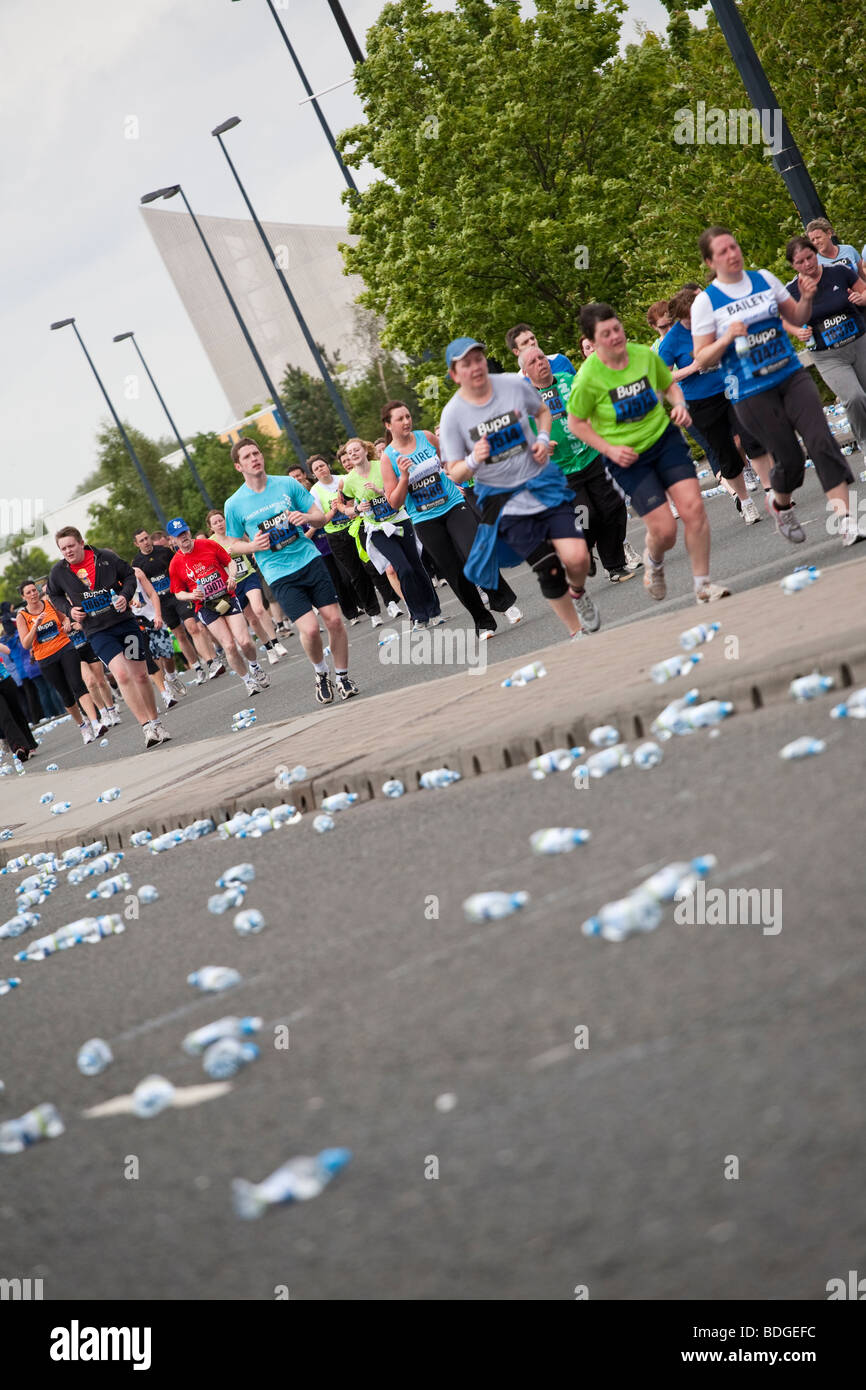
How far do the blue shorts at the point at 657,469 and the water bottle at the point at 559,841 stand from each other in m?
4.24

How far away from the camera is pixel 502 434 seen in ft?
30.9

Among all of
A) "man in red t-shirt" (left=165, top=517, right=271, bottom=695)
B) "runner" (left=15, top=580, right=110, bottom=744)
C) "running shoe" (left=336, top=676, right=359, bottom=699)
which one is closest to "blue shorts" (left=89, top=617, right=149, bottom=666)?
"man in red t-shirt" (left=165, top=517, right=271, bottom=695)

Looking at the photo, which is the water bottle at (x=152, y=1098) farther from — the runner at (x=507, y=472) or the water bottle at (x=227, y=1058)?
the runner at (x=507, y=472)

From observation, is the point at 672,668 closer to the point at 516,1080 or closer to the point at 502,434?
the point at 502,434

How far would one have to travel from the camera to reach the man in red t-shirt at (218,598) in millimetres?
18062

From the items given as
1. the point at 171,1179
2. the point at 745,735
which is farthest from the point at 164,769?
the point at 171,1179

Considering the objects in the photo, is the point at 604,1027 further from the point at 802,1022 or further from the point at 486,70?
the point at 486,70

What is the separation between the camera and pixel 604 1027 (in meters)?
3.68

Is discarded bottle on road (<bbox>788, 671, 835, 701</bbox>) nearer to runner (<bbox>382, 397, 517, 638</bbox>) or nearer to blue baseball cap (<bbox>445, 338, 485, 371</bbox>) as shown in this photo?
blue baseball cap (<bbox>445, 338, 485, 371</bbox>)

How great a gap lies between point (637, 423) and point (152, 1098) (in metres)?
5.98

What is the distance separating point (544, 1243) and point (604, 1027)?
887 mm

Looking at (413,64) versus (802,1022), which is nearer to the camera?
(802,1022)

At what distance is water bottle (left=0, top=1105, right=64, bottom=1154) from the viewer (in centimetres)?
440

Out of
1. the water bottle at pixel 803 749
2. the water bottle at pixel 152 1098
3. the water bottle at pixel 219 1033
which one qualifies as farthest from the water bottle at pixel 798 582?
the water bottle at pixel 152 1098
